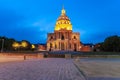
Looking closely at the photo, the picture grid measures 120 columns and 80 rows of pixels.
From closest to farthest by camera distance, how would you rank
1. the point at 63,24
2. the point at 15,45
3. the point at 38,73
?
the point at 38,73 < the point at 15,45 < the point at 63,24

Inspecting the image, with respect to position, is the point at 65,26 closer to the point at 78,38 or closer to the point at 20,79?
the point at 78,38

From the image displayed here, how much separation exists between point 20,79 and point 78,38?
17187 centimetres

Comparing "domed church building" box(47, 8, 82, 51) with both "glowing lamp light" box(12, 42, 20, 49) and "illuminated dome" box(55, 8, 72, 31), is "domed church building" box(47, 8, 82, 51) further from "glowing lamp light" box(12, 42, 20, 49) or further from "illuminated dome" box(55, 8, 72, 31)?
"glowing lamp light" box(12, 42, 20, 49)

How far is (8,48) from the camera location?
130625 millimetres

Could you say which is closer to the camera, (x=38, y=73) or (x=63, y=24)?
(x=38, y=73)

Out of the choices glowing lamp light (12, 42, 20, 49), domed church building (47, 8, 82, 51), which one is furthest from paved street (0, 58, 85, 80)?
domed church building (47, 8, 82, 51)

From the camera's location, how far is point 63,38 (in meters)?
185

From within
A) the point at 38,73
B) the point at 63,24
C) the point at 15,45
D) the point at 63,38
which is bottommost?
the point at 38,73

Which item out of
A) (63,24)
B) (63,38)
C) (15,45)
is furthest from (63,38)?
(15,45)

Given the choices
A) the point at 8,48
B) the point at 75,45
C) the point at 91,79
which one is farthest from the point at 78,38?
the point at 91,79

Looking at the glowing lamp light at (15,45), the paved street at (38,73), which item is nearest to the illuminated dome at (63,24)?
the glowing lamp light at (15,45)

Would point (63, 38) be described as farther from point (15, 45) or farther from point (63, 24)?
point (15, 45)

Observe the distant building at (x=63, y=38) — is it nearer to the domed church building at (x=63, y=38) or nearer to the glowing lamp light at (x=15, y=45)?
the domed church building at (x=63, y=38)

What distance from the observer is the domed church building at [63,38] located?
18138 cm
